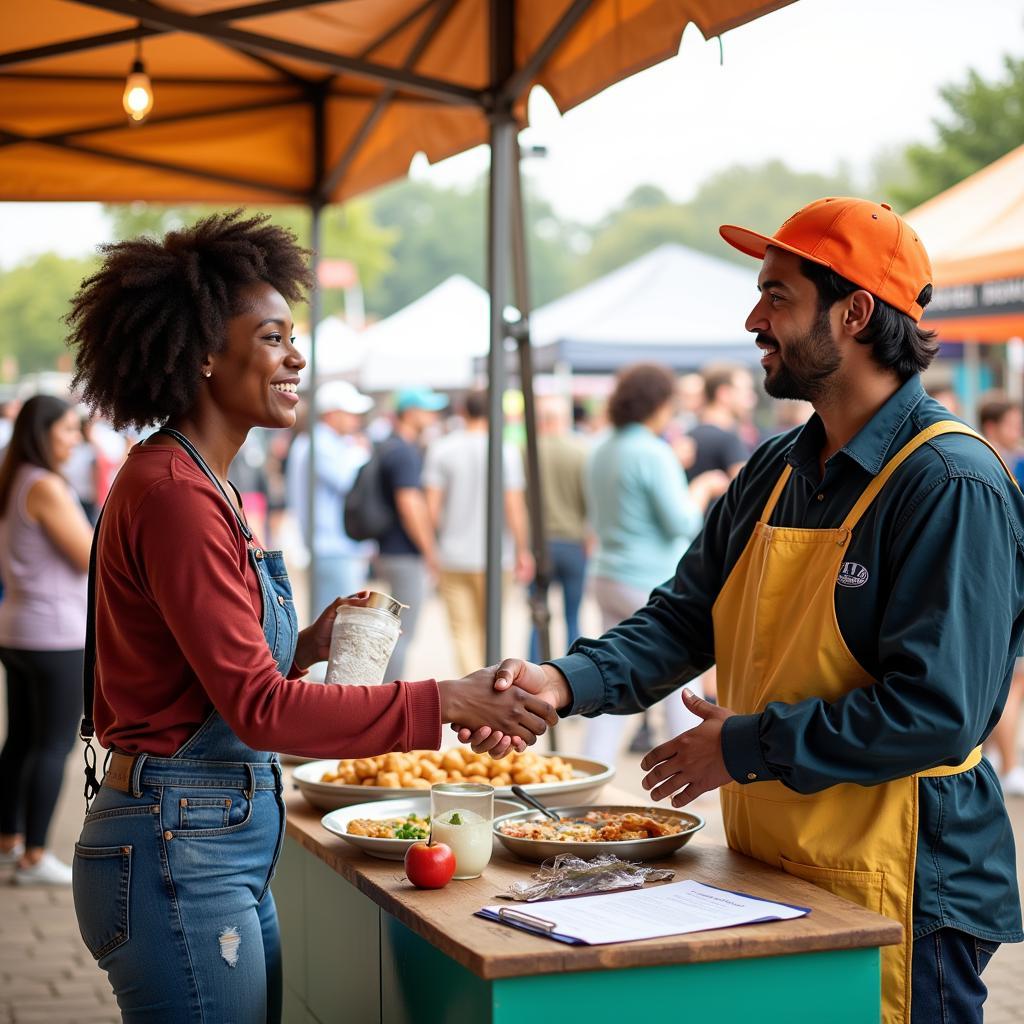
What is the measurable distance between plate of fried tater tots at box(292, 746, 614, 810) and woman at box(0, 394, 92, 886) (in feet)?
8.87

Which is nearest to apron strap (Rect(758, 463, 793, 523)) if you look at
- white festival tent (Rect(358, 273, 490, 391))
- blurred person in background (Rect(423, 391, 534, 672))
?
blurred person in background (Rect(423, 391, 534, 672))

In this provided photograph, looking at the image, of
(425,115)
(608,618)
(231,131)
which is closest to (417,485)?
(608,618)

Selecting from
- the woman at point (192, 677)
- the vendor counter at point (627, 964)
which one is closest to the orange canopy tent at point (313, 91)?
the woman at point (192, 677)

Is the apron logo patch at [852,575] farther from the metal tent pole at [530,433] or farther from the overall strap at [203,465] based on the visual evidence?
the metal tent pole at [530,433]

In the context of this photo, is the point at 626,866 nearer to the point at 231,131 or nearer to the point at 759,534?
the point at 759,534

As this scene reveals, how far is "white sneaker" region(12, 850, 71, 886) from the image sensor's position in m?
5.89

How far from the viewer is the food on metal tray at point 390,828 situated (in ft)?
9.02

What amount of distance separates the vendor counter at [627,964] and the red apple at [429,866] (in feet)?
0.07

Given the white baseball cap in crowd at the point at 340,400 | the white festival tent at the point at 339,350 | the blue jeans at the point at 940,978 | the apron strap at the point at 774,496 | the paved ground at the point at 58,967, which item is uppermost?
the white festival tent at the point at 339,350

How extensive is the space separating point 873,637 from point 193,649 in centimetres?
116

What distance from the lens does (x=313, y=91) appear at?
279 inches

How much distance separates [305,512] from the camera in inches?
342

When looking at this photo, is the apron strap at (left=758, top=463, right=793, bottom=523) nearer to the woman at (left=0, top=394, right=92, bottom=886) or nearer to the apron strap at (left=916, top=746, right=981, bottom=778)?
the apron strap at (left=916, top=746, right=981, bottom=778)

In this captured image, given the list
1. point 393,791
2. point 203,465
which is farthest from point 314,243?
point 203,465
